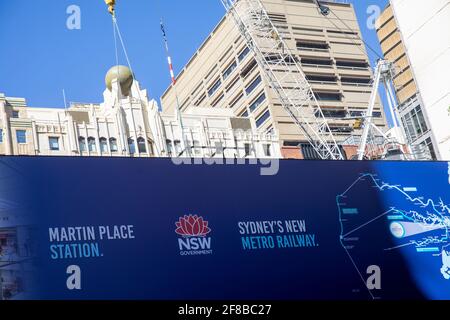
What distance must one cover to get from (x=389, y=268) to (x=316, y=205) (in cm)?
346

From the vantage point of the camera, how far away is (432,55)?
4722 centimetres

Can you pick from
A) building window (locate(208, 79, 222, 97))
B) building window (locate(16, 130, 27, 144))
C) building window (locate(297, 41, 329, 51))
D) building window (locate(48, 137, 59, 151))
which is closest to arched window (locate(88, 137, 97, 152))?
building window (locate(48, 137, 59, 151))

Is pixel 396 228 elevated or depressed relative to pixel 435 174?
depressed

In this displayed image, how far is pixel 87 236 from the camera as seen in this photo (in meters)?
22.1

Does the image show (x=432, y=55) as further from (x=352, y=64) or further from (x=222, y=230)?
(x=352, y=64)

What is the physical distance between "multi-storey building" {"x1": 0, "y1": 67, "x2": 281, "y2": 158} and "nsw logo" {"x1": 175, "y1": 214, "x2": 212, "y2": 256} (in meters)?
51.8

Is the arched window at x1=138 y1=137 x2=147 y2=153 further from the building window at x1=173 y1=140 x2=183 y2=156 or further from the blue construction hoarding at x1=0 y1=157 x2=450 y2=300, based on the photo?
the blue construction hoarding at x1=0 y1=157 x2=450 y2=300

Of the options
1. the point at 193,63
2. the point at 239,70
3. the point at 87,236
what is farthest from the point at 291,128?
the point at 87,236

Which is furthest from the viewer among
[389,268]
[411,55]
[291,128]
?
[291,128]

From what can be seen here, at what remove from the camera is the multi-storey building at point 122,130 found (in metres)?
78.7

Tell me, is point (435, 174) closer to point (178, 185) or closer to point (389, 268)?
point (389, 268)

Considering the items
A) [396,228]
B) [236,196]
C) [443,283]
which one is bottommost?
[443,283]

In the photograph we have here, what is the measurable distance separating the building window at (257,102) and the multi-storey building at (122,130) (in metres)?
15.7

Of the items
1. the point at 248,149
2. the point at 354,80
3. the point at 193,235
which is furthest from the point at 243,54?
the point at 193,235
